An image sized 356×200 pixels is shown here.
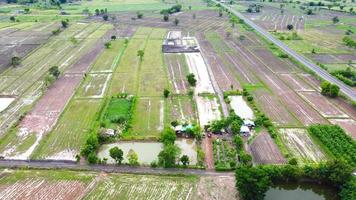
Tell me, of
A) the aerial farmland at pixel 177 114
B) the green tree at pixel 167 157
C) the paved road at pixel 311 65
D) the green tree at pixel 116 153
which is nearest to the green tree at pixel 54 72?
the aerial farmland at pixel 177 114

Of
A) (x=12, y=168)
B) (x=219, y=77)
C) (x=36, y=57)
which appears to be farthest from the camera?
(x=36, y=57)

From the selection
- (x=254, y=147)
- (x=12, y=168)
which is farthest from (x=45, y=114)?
(x=254, y=147)

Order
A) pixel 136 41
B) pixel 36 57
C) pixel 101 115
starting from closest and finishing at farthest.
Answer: pixel 101 115 < pixel 36 57 < pixel 136 41

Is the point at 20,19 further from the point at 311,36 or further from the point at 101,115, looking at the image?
the point at 311,36

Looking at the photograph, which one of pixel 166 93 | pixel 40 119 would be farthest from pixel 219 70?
pixel 40 119

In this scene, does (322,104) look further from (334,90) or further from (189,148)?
(189,148)

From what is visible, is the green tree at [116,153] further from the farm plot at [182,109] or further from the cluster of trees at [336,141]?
the cluster of trees at [336,141]

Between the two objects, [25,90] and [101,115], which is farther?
[25,90]
